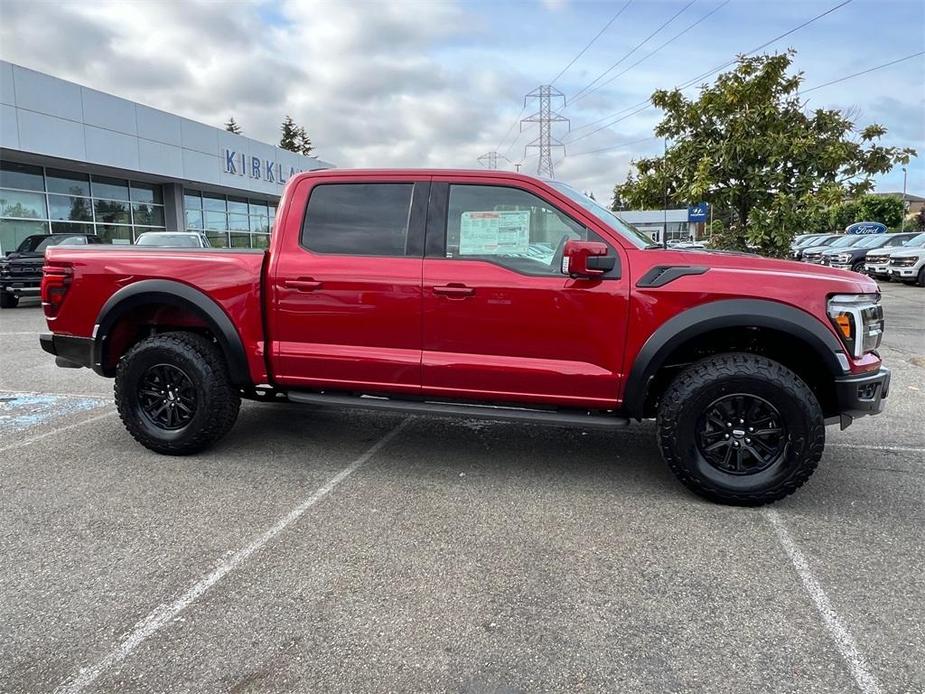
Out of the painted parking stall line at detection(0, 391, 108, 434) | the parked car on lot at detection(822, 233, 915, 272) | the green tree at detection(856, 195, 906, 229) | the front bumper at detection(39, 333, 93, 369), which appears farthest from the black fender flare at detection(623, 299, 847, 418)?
the green tree at detection(856, 195, 906, 229)

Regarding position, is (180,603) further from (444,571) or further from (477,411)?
(477,411)

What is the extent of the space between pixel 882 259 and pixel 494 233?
22890 mm

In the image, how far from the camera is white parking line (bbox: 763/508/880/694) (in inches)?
90.4

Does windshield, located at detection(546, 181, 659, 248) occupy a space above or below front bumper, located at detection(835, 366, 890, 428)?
above

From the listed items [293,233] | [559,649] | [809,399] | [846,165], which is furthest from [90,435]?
[846,165]

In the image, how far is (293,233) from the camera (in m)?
4.31

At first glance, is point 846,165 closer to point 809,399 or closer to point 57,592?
point 809,399

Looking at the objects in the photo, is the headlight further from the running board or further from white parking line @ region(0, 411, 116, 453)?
white parking line @ region(0, 411, 116, 453)

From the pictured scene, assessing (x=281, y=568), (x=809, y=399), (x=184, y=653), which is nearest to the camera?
(x=184, y=653)

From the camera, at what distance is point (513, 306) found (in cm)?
383

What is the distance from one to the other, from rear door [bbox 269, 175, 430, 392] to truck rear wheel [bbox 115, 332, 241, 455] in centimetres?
47

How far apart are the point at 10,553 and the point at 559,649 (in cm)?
271

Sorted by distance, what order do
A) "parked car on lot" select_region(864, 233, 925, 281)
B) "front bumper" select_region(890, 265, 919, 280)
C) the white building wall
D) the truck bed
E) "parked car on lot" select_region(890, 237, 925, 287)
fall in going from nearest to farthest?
the truck bed
the white building wall
"parked car on lot" select_region(890, 237, 925, 287)
"front bumper" select_region(890, 265, 919, 280)
"parked car on lot" select_region(864, 233, 925, 281)

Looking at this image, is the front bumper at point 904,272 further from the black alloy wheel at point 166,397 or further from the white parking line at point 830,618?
the black alloy wheel at point 166,397
